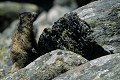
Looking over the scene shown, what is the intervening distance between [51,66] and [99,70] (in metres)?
1.83

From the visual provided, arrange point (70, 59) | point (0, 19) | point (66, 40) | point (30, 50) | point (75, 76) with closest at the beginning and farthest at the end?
point (75, 76) → point (70, 59) → point (66, 40) → point (30, 50) → point (0, 19)

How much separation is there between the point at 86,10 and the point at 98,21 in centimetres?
83

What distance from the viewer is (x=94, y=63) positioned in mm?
10141

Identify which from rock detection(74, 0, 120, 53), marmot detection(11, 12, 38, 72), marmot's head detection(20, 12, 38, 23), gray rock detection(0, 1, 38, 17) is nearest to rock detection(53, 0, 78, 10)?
gray rock detection(0, 1, 38, 17)

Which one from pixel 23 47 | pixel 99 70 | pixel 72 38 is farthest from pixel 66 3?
pixel 99 70

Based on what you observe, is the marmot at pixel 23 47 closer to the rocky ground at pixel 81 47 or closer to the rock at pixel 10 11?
the rocky ground at pixel 81 47

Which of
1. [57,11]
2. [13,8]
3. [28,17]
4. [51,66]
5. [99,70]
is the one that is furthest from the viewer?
[13,8]

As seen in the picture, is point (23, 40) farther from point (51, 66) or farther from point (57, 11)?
point (57, 11)

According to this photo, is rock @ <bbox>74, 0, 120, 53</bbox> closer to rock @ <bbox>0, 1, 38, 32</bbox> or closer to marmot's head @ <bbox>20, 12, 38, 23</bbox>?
marmot's head @ <bbox>20, 12, 38, 23</bbox>

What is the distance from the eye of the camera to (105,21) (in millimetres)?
11547

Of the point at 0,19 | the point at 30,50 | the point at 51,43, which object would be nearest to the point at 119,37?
the point at 51,43

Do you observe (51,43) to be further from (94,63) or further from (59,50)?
(94,63)

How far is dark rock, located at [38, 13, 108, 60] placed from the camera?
1127 centimetres

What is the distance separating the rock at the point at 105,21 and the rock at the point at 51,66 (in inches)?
31.0
